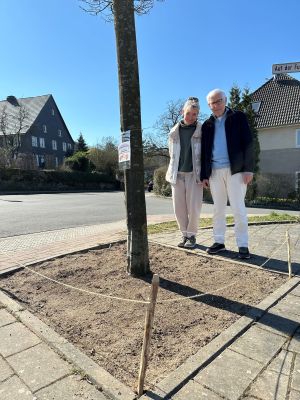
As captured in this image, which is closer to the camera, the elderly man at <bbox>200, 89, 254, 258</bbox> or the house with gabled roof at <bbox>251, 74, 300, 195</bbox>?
the elderly man at <bbox>200, 89, 254, 258</bbox>

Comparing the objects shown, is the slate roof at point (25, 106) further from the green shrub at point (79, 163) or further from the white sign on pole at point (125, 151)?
the white sign on pole at point (125, 151)

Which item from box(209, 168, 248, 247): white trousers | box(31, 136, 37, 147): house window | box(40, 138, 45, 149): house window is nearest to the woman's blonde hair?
box(209, 168, 248, 247): white trousers

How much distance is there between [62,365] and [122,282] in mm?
1478

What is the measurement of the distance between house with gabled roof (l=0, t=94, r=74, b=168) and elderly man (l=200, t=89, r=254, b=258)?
4317 centimetres

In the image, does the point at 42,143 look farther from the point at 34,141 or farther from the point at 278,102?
the point at 278,102

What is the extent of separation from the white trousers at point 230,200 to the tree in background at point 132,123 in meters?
1.40

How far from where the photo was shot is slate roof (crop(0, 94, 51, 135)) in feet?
160

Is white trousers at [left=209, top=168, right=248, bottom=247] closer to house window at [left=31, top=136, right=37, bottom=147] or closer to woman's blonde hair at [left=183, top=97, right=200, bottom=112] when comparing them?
woman's blonde hair at [left=183, top=97, right=200, bottom=112]

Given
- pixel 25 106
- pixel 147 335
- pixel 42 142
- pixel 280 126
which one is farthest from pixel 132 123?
pixel 42 142

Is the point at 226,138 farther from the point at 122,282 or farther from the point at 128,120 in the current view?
the point at 122,282

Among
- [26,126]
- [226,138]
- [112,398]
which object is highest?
[26,126]

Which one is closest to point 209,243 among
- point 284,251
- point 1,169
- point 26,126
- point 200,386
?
point 284,251

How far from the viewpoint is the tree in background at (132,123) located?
374 cm

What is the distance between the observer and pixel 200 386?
2014 millimetres
